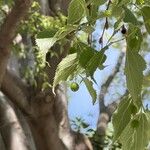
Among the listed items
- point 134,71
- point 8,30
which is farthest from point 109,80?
point 134,71

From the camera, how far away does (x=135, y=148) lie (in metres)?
0.80

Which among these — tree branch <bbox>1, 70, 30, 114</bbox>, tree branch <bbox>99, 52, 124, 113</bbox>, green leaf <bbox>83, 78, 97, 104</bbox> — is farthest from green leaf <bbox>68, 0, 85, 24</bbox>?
tree branch <bbox>99, 52, 124, 113</bbox>

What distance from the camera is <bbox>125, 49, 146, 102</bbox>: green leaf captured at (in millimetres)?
710

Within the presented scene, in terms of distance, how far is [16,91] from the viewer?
4.48 metres

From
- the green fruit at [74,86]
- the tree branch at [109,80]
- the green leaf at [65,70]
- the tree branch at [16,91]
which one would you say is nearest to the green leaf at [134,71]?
the green leaf at [65,70]

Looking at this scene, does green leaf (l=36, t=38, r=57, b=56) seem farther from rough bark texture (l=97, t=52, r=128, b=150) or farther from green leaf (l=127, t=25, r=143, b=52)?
rough bark texture (l=97, t=52, r=128, b=150)

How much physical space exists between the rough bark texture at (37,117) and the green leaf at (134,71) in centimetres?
317

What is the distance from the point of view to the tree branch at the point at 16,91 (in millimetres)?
4375

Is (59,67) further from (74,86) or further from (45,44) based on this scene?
(74,86)

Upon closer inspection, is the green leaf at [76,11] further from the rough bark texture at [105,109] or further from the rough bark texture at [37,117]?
the rough bark texture at [105,109]

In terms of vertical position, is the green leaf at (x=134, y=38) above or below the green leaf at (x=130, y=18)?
below

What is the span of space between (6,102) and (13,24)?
1765mm

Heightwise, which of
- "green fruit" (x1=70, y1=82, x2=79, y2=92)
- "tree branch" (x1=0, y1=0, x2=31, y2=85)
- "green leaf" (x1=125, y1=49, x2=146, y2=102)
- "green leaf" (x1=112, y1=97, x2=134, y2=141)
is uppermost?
"tree branch" (x1=0, y1=0, x2=31, y2=85)

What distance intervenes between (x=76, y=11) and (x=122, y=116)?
0.62 ft
